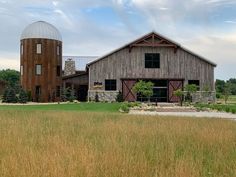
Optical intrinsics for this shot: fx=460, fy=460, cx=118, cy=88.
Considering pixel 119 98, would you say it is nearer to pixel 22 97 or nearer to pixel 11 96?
pixel 22 97

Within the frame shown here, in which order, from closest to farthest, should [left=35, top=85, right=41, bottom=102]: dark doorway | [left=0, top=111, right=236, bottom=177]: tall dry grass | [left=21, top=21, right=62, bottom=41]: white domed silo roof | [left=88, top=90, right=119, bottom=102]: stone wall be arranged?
[left=0, top=111, right=236, bottom=177]: tall dry grass, [left=88, top=90, right=119, bottom=102]: stone wall, [left=35, top=85, right=41, bottom=102]: dark doorway, [left=21, top=21, right=62, bottom=41]: white domed silo roof

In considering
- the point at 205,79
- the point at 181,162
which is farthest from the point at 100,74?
the point at 181,162

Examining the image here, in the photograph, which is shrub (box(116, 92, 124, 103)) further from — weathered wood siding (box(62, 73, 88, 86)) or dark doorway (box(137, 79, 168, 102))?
weathered wood siding (box(62, 73, 88, 86))

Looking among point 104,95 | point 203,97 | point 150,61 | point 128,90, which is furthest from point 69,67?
point 203,97

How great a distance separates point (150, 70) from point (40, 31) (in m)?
14.8

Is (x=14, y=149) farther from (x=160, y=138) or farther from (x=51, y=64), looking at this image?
(x=51, y=64)

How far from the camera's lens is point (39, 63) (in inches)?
2206

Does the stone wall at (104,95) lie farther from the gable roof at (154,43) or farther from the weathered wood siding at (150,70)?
the gable roof at (154,43)

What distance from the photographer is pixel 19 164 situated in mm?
7582

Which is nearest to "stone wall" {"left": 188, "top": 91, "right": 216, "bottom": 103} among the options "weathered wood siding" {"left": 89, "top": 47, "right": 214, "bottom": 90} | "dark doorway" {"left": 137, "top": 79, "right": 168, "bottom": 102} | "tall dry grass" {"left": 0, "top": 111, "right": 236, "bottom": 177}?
"weathered wood siding" {"left": 89, "top": 47, "right": 214, "bottom": 90}

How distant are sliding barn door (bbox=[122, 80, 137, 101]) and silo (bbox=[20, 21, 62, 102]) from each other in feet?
32.0

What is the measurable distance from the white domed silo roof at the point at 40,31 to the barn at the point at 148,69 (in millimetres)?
7542

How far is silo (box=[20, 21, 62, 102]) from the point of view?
56.0 meters

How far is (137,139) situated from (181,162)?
3.98m
